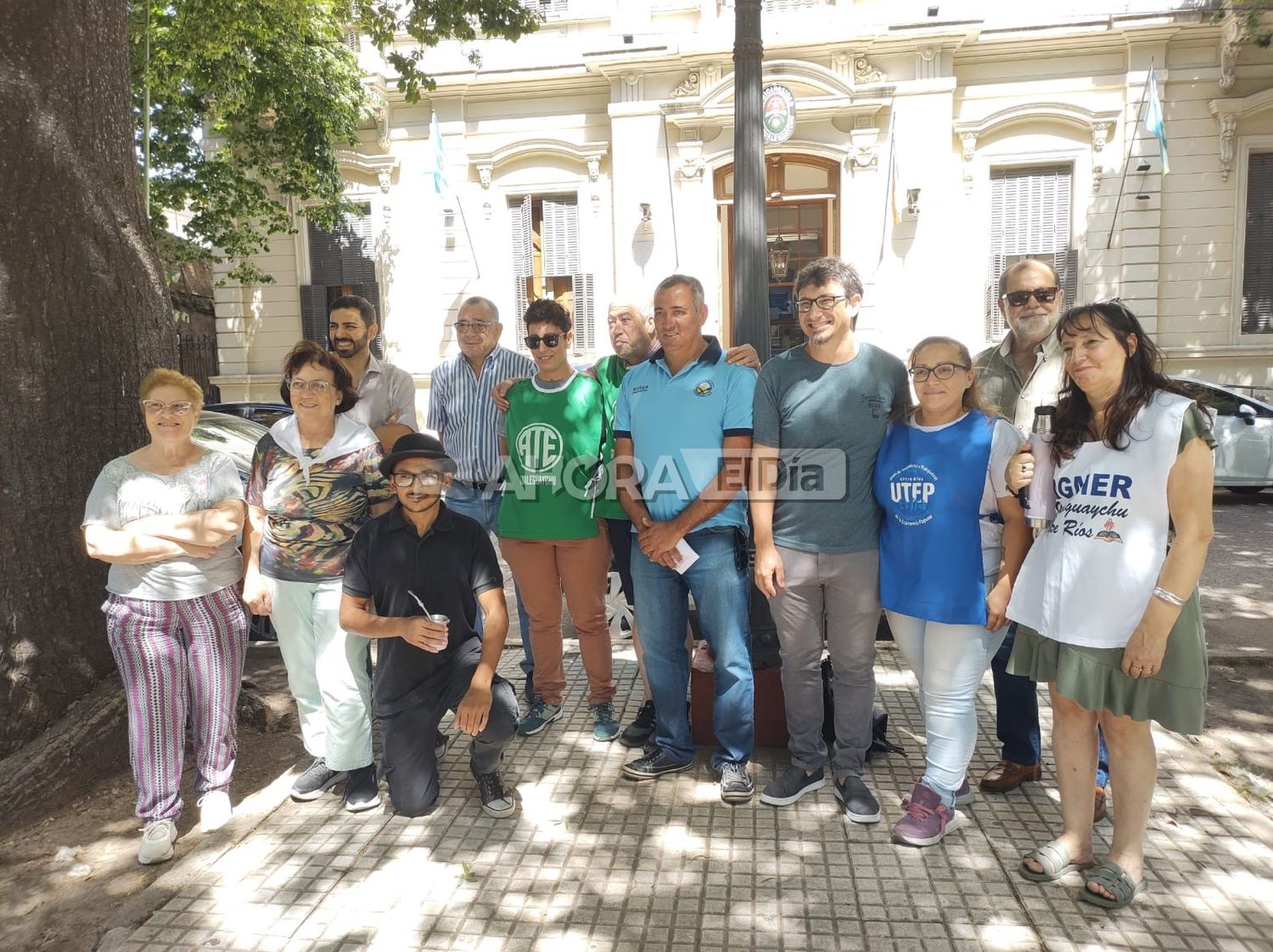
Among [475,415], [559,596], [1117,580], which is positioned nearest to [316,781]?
[559,596]

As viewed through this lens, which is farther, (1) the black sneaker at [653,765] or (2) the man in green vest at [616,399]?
(2) the man in green vest at [616,399]

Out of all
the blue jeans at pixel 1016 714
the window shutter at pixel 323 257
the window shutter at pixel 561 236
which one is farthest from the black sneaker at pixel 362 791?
the window shutter at pixel 323 257

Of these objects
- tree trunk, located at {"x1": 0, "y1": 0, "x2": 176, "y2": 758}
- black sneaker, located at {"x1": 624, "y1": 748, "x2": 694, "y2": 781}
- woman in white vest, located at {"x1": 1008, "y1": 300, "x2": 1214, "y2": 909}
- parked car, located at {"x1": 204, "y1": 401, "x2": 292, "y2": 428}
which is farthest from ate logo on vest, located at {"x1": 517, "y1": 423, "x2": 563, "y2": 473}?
parked car, located at {"x1": 204, "y1": 401, "x2": 292, "y2": 428}

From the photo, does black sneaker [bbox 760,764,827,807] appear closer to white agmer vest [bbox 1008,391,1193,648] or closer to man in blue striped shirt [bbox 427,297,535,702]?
white agmer vest [bbox 1008,391,1193,648]

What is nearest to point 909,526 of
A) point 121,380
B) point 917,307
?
point 121,380

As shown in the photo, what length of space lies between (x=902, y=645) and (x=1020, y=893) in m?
0.92

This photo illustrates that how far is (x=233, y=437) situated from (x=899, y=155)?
430 inches

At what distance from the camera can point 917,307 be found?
1386 cm

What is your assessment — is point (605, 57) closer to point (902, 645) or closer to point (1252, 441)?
point (1252, 441)

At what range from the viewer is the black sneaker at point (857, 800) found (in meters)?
3.40

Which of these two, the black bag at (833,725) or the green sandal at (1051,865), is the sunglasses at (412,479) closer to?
the black bag at (833,725)

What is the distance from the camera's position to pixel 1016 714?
3639 mm

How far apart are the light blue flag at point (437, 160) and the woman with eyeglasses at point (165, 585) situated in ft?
38.2

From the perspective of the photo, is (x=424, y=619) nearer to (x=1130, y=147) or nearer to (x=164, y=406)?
(x=164, y=406)
